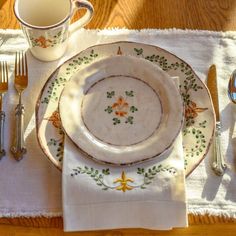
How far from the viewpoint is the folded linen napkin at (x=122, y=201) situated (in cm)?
60

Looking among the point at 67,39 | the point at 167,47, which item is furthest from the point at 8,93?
the point at 167,47

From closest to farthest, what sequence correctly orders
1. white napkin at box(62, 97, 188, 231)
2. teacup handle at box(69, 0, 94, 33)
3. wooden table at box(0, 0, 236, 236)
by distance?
white napkin at box(62, 97, 188, 231) → teacup handle at box(69, 0, 94, 33) → wooden table at box(0, 0, 236, 236)

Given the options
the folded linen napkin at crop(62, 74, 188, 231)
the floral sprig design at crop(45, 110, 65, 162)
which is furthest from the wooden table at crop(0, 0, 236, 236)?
the folded linen napkin at crop(62, 74, 188, 231)

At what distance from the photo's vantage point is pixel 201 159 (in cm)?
63

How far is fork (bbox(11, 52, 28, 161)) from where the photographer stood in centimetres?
67

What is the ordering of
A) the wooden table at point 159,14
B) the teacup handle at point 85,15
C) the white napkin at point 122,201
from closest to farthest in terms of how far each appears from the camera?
the white napkin at point 122,201
the teacup handle at point 85,15
the wooden table at point 159,14

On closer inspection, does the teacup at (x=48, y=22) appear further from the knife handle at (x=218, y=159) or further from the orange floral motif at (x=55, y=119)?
the knife handle at (x=218, y=159)

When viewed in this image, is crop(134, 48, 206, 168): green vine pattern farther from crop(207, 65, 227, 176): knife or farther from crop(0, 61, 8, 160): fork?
crop(0, 61, 8, 160): fork

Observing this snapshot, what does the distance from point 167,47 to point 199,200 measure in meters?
0.29

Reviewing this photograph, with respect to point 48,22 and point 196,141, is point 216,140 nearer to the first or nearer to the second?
point 196,141

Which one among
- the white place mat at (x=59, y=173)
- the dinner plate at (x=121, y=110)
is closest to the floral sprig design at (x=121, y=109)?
the dinner plate at (x=121, y=110)

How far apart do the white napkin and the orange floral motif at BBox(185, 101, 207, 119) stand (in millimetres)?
109

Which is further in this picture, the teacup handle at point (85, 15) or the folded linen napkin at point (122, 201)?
the teacup handle at point (85, 15)

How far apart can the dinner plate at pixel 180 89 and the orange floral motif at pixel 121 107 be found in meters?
0.08
